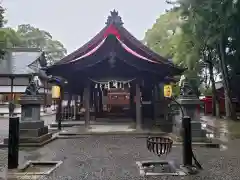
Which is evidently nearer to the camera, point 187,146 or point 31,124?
point 187,146

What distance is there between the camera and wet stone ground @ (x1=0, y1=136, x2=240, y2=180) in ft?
21.2

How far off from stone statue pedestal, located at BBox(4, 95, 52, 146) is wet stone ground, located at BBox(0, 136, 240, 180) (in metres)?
0.62

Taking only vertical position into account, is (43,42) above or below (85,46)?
above

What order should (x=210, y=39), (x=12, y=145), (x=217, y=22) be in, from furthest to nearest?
1. (x=210, y=39)
2. (x=217, y=22)
3. (x=12, y=145)

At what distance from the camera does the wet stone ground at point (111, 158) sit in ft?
21.2

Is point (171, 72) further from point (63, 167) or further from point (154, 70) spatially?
point (63, 167)

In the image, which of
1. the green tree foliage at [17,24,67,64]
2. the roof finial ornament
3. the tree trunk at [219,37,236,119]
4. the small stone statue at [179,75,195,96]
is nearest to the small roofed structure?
the small stone statue at [179,75,195,96]

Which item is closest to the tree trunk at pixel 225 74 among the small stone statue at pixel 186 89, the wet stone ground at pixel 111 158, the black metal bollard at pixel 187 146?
the small stone statue at pixel 186 89

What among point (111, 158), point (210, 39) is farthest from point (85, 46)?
point (111, 158)

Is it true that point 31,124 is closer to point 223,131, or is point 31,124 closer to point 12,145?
point 12,145

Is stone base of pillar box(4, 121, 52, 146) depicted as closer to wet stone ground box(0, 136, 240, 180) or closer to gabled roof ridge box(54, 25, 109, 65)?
wet stone ground box(0, 136, 240, 180)

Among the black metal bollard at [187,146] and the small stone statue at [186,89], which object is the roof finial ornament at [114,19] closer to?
the small stone statue at [186,89]

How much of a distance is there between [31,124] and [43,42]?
2334 inches

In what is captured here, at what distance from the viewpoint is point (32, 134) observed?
440 inches
